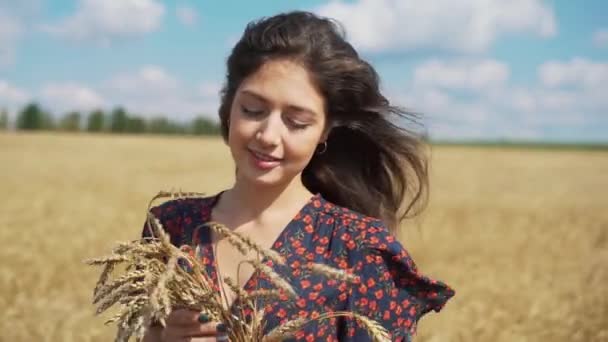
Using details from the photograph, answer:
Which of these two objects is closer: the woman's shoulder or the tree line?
the woman's shoulder

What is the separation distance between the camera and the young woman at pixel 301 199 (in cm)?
224

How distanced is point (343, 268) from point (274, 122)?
472mm

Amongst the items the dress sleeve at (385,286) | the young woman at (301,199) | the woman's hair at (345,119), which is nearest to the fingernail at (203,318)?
the young woman at (301,199)

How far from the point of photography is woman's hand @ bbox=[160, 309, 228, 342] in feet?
6.21

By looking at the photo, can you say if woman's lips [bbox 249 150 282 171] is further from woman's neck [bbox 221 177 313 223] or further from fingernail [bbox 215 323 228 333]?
fingernail [bbox 215 323 228 333]

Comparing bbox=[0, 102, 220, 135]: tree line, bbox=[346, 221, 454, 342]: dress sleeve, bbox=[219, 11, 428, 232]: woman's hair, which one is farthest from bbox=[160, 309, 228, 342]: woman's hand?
bbox=[0, 102, 220, 135]: tree line

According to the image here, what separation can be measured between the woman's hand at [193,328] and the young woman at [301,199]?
13 millimetres

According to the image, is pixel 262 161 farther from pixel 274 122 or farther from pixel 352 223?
pixel 352 223

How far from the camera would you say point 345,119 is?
8.52 ft

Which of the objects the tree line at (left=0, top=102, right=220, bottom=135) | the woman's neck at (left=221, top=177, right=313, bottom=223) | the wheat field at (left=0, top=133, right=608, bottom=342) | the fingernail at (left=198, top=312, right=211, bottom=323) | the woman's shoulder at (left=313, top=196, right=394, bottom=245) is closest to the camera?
the fingernail at (left=198, top=312, right=211, bottom=323)

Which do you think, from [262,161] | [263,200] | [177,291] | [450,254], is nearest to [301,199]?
[263,200]

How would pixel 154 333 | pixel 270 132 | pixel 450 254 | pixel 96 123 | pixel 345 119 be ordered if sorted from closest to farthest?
pixel 270 132, pixel 154 333, pixel 345 119, pixel 450 254, pixel 96 123

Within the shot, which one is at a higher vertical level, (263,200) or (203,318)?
(263,200)

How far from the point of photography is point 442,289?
2.47 meters
